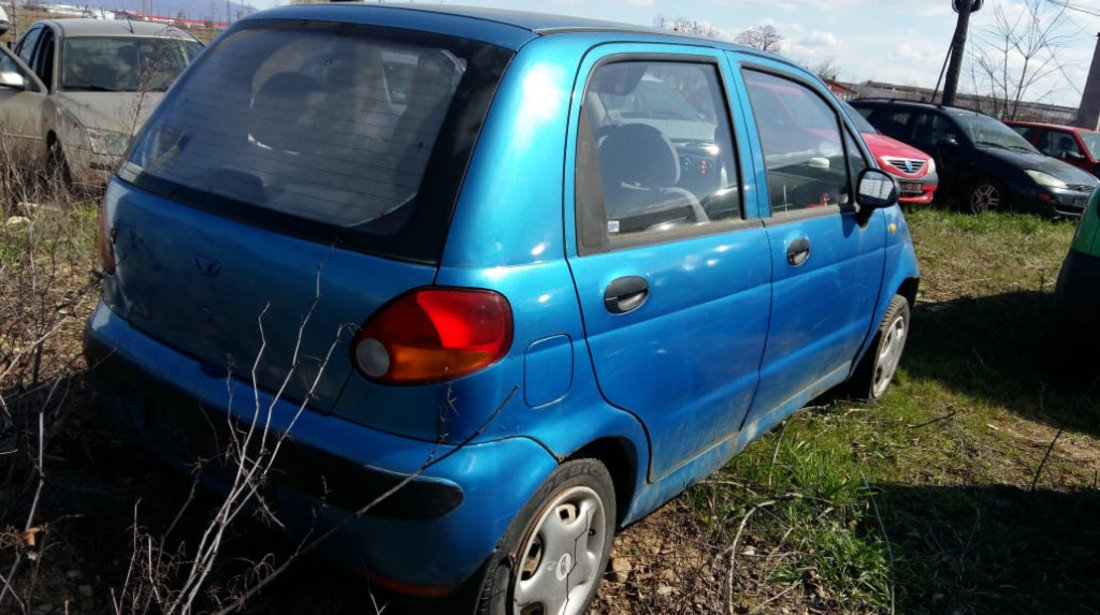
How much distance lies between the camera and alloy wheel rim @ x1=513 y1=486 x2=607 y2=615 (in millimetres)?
2570

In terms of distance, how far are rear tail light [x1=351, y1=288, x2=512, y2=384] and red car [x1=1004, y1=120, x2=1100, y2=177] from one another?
17.0 m

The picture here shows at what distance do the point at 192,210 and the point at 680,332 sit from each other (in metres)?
1.47

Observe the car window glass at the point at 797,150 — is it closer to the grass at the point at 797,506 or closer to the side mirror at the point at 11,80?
the grass at the point at 797,506

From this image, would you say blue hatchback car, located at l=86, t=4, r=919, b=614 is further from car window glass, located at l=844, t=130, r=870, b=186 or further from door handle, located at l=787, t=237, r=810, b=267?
car window glass, located at l=844, t=130, r=870, b=186

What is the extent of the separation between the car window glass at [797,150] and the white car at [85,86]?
4542 millimetres

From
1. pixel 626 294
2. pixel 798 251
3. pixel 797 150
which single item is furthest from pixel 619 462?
Answer: pixel 797 150

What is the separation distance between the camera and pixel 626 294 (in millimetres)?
2678

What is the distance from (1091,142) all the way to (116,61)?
52.1 ft

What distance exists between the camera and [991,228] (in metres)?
11.0

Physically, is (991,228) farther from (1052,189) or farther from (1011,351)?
(1011,351)

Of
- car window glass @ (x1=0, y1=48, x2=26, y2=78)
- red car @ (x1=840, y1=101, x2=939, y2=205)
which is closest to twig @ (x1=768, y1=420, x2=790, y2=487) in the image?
car window glass @ (x1=0, y1=48, x2=26, y2=78)

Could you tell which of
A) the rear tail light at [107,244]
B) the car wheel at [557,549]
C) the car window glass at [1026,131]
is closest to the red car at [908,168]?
the car window glass at [1026,131]

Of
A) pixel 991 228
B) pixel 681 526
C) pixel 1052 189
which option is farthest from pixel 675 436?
pixel 1052 189

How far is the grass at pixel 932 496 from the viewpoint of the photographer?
3354mm
